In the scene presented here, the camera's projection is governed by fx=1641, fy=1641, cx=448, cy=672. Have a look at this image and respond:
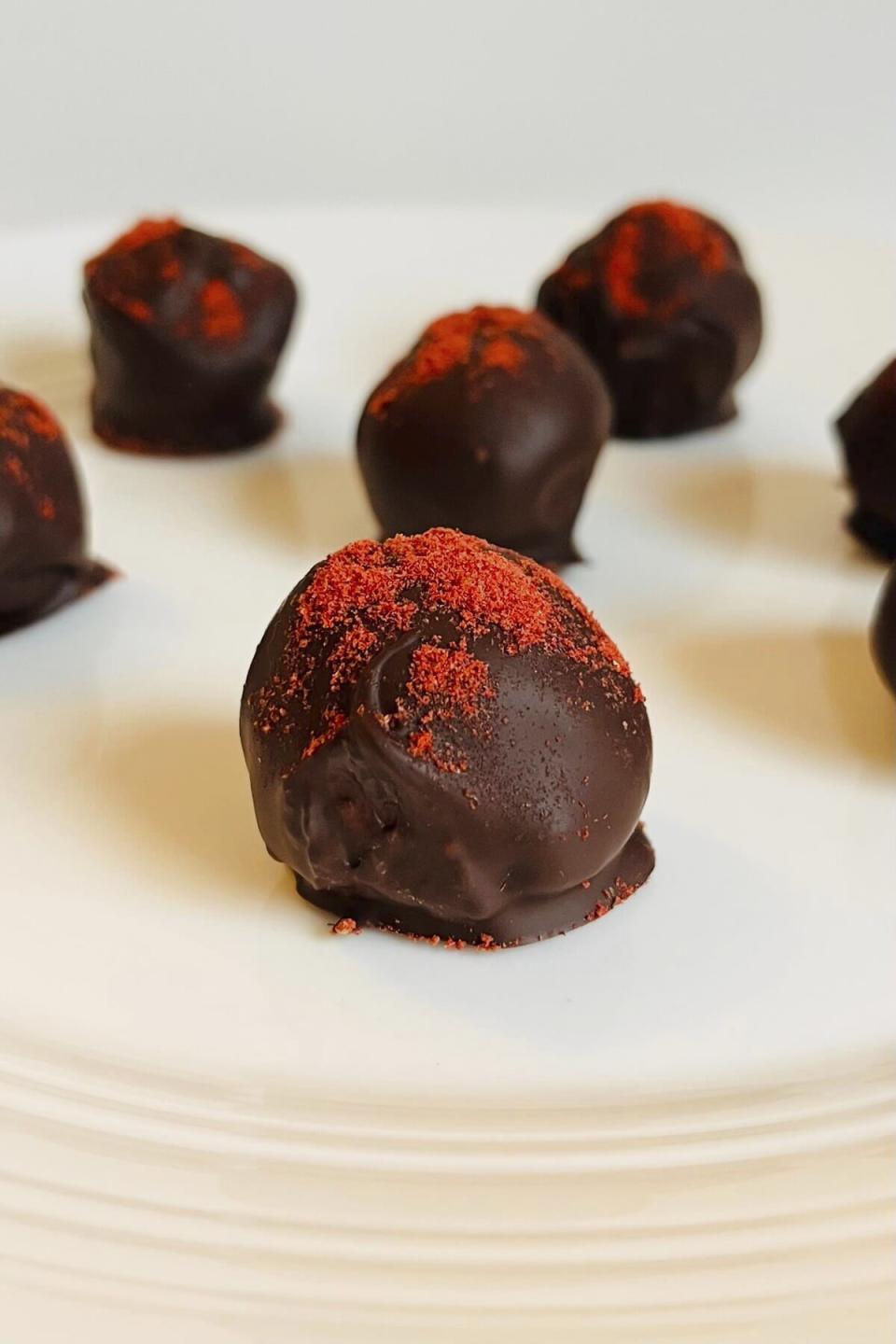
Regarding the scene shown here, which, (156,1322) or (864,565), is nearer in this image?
(156,1322)

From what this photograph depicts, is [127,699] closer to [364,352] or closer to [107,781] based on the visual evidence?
[107,781]

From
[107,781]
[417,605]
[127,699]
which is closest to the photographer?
[417,605]

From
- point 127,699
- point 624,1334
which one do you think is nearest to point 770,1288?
point 624,1334

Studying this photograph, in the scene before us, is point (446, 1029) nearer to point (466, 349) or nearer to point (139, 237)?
point (466, 349)

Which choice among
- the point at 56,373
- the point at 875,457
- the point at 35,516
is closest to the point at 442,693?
the point at 35,516

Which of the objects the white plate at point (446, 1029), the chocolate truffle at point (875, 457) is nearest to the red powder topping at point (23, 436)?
the white plate at point (446, 1029)
